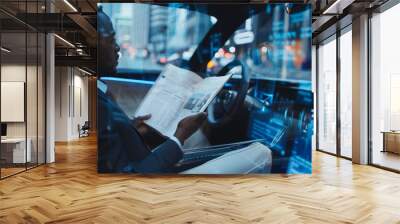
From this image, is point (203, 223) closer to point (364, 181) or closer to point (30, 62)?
point (364, 181)

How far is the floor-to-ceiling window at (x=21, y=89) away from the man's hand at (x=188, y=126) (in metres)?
3.11

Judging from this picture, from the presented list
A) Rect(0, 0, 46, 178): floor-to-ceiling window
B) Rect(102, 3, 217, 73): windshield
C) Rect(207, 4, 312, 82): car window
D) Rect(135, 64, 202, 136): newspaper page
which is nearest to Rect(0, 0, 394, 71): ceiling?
Rect(0, 0, 46, 178): floor-to-ceiling window

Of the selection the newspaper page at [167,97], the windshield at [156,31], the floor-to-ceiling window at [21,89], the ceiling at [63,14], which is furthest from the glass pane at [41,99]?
the newspaper page at [167,97]

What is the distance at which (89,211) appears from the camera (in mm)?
4102

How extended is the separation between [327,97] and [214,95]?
5.53 metres

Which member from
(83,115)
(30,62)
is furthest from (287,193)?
(83,115)

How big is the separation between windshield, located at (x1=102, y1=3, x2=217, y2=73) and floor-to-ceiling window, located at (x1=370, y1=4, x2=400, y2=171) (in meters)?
3.67

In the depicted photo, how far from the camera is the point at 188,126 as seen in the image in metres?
6.32

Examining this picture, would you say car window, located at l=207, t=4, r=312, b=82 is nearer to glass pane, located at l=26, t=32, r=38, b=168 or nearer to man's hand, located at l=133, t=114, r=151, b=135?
man's hand, located at l=133, t=114, r=151, b=135

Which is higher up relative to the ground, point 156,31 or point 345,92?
point 156,31

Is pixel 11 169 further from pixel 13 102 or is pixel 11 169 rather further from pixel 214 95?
pixel 214 95

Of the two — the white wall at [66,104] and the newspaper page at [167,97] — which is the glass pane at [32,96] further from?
the white wall at [66,104]

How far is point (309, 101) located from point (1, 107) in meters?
5.43

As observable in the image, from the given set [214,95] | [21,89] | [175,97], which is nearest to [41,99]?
[21,89]
